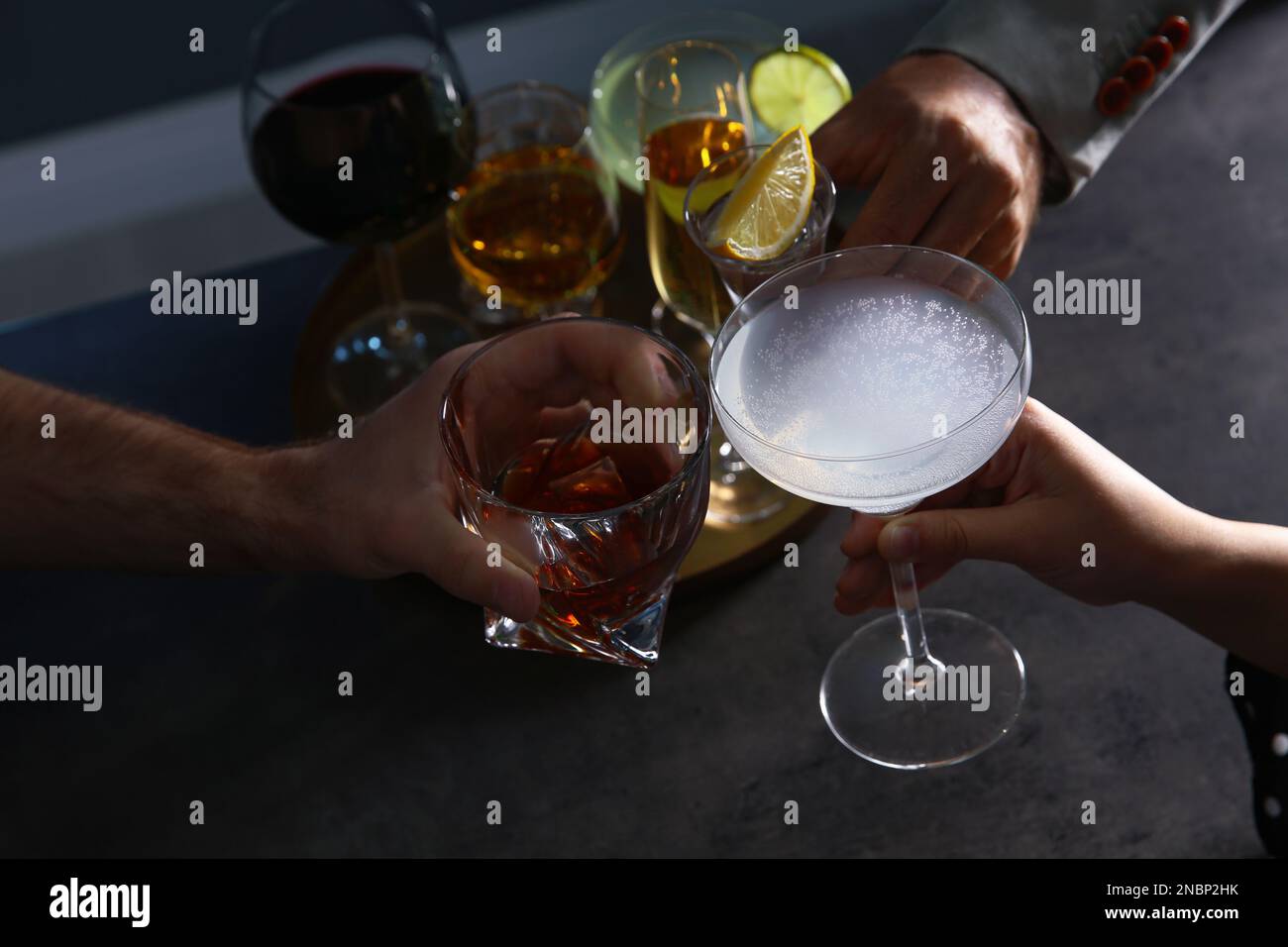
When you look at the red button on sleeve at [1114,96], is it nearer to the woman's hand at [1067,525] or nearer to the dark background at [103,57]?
the woman's hand at [1067,525]

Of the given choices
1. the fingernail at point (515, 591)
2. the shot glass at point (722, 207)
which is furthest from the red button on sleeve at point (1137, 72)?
the fingernail at point (515, 591)

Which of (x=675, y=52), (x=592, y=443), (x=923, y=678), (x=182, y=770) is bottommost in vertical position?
(x=182, y=770)

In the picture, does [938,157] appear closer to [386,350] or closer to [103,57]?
[386,350]

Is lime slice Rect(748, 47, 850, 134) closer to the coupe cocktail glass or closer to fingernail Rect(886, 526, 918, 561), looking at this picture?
the coupe cocktail glass

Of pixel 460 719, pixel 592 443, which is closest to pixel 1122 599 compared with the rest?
pixel 592 443

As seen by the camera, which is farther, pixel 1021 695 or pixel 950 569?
pixel 950 569

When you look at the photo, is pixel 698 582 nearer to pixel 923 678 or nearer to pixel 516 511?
pixel 923 678
